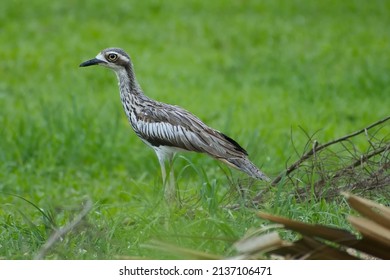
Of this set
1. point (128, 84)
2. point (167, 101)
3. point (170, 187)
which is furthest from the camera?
point (167, 101)

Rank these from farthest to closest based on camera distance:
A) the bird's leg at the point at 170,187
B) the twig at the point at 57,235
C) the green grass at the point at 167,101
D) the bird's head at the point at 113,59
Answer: the bird's head at the point at 113,59
the bird's leg at the point at 170,187
the green grass at the point at 167,101
the twig at the point at 57,235

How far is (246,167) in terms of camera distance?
5.89m

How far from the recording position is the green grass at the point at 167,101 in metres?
5.50

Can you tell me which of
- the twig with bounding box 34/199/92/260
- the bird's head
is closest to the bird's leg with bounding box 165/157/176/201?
the twig with bounding box 34/199/92/260

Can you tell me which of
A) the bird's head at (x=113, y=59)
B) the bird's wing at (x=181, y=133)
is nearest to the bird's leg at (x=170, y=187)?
the bird's wing at (x=181, y=133)

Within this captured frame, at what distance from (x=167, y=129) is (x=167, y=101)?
4.87 metres

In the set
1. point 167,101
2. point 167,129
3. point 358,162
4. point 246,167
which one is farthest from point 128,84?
point 167,101

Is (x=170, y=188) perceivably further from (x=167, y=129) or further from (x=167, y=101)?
(x=167, y=101)

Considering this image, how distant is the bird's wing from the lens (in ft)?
19.6

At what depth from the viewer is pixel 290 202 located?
5.52 meters

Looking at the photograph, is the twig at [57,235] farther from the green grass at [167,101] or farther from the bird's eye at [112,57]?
the bird's eye at [112,57]
